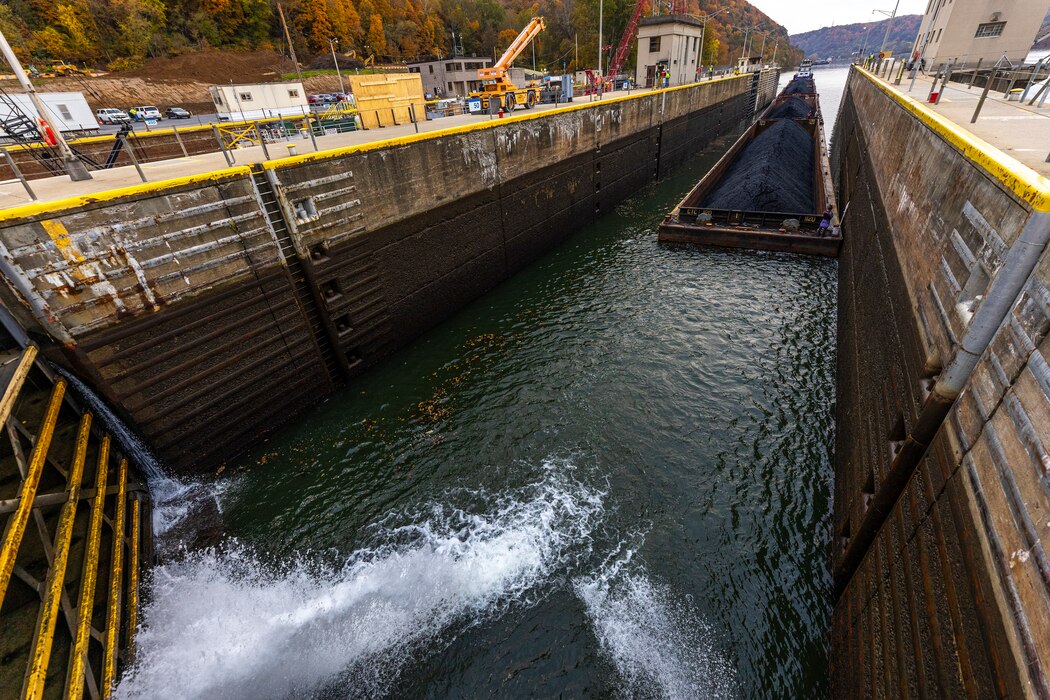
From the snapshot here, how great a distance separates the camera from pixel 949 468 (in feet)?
16.5

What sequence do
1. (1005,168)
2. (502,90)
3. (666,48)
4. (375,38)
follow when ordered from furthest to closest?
(375,38) < (666,48) < (502,90) < (1005,168)

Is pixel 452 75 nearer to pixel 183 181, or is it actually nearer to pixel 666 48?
pixel 666 48

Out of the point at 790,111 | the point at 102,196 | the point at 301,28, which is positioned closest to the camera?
the point at 102,196

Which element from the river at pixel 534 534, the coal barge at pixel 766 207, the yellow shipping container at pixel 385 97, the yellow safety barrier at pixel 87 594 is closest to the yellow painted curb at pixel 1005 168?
the river at pixel 534 534

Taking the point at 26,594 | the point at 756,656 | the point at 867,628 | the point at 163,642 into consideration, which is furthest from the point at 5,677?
the point at 867,628

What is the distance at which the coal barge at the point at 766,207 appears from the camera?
1998 cm

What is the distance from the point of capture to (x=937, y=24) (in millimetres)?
39094

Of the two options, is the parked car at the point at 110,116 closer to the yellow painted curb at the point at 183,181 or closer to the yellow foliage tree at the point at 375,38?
the yellow painted curb at the point at 183,181

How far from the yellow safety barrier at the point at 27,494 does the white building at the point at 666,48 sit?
50.7 meters

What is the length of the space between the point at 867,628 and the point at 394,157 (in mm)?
15537

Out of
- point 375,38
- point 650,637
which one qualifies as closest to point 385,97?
point 650,637

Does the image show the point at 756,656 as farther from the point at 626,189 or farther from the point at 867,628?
the point at 626,189

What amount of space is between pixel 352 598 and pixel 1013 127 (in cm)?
1824

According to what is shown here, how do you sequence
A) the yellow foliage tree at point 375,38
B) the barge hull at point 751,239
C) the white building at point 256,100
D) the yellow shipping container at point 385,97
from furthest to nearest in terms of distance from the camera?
the yellow foliage tree at point 375,38, the white building at point 256,100, the yellow shipping container at point 385,97, the barge hull at point 751,239
